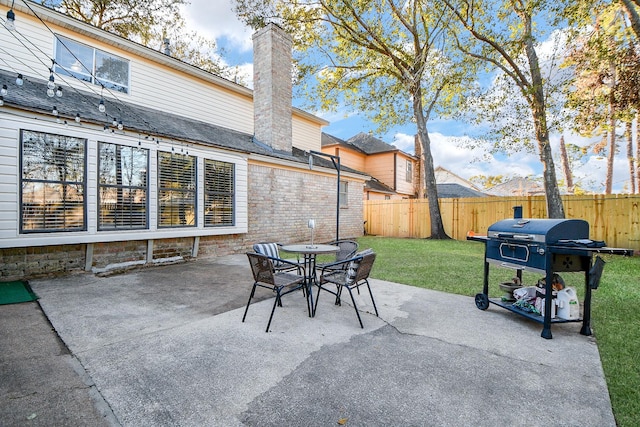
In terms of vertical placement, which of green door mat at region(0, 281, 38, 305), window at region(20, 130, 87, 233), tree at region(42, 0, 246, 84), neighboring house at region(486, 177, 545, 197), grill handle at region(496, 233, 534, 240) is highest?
tree at region(42, 0, 246, 84)

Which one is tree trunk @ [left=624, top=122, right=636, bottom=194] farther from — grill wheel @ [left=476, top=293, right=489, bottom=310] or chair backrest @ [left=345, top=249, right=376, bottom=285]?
chair backrest @ [left=345, top=249, right=376, bottom=285]

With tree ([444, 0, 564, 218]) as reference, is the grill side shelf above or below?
below

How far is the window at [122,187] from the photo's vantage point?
20.2ft

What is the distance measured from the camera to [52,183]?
5523 mm

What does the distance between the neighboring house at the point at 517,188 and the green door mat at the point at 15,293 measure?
139 ft

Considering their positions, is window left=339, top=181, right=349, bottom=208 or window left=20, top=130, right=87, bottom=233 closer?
window left=20, top=130, right=87, bottom=233

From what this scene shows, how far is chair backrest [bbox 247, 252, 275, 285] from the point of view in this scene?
133 inches

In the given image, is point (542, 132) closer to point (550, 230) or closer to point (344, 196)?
point (344, 196)

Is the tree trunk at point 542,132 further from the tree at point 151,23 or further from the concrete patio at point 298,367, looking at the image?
the tree at point 151,23

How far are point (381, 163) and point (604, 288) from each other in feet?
57.2

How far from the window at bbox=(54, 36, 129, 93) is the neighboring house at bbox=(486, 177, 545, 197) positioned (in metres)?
39.9

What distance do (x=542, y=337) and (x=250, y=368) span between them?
3.10 metres

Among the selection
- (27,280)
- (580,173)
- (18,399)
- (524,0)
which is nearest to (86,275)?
(27,280)

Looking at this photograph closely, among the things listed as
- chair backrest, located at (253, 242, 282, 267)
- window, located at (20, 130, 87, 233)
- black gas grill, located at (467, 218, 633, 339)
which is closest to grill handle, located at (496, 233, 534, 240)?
black gas grill, located at (467, 218, 633, 339)
